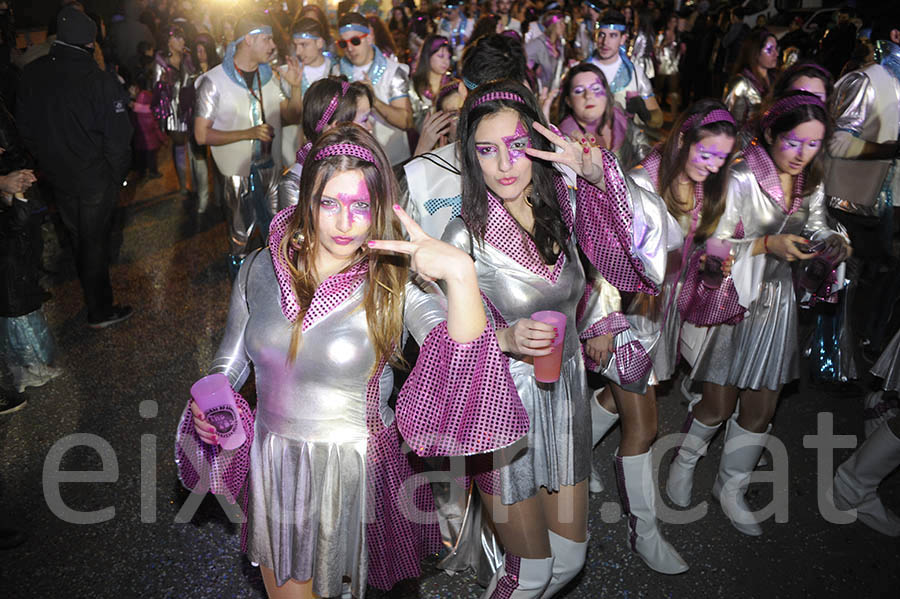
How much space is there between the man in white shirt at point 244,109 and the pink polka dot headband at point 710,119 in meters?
3.25

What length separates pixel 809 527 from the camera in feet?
12.1

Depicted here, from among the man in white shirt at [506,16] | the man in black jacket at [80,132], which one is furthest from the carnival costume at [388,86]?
the man in white shirt at [506,16]

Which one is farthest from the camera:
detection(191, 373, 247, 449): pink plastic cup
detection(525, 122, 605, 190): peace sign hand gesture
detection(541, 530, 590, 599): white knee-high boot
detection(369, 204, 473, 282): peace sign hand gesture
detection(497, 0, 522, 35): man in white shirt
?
detection(497, 0, 522, 35): man in white shirt

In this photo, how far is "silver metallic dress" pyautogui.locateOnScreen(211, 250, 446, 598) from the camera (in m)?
2.15

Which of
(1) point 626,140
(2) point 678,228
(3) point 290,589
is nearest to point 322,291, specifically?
(3) point 290,589

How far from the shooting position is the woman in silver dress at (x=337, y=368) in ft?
A: 6.67

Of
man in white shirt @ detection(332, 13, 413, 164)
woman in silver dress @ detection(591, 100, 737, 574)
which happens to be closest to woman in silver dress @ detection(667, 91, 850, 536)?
woman in silver dress @ detection(591, 100, 737, 574)

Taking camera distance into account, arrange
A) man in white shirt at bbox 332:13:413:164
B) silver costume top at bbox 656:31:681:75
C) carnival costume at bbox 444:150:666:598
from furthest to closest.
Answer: silver costume top at bbox 656:31:681:75 → man in white shirt at bbox 332:13:413:164 → carnival costume at bbox 444:150:666:598

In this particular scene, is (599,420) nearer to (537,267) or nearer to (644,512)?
(644,512)

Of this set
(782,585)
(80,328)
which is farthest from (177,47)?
(782,585)

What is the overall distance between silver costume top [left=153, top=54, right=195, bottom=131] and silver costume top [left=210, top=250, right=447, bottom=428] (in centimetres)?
625

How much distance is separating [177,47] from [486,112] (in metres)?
6.87

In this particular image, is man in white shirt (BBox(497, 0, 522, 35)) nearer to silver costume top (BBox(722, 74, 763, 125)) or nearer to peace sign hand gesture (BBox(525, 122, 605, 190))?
silver costume top (BBox(722, 74, 763, 125))

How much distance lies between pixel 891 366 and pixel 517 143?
2.29 metres
